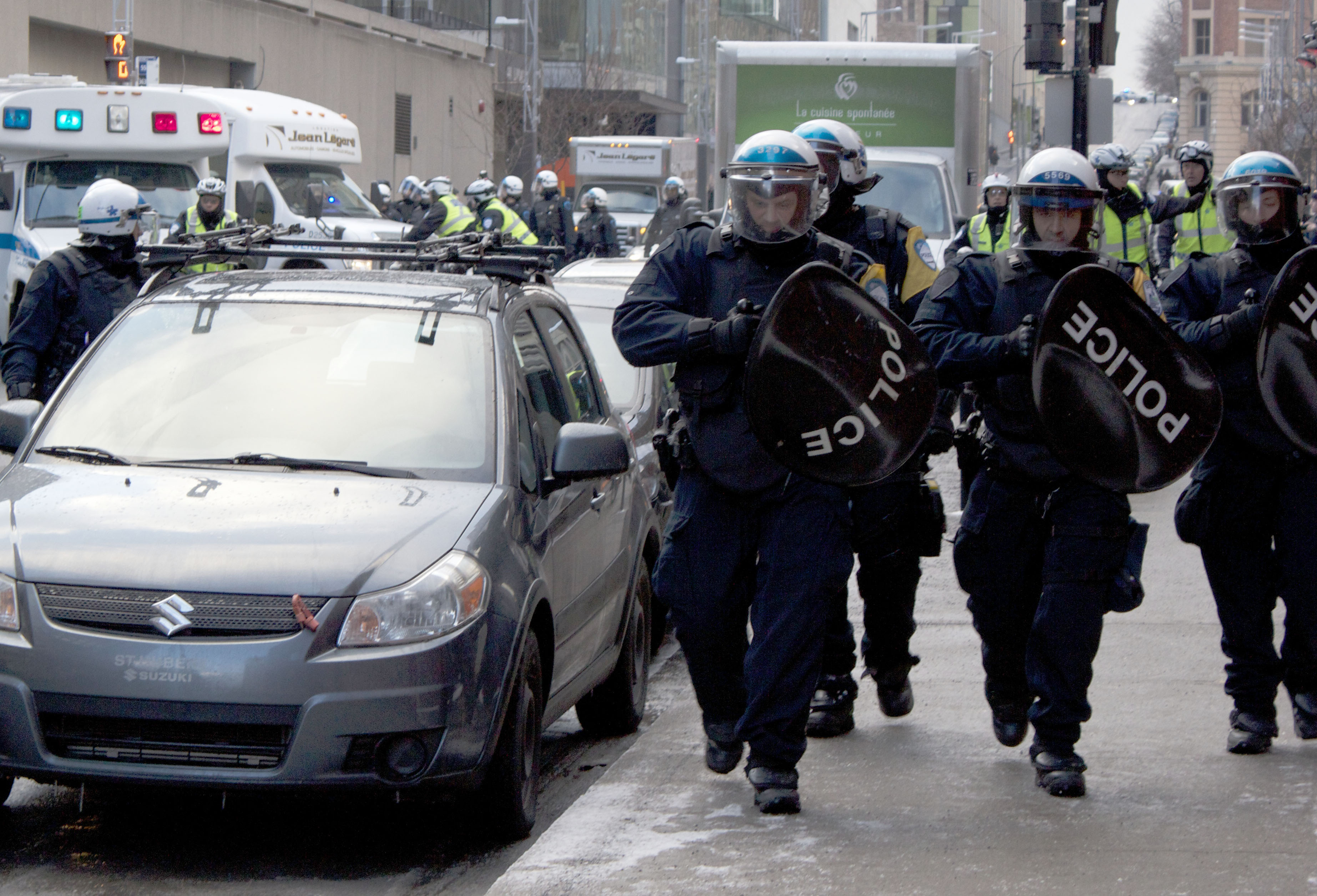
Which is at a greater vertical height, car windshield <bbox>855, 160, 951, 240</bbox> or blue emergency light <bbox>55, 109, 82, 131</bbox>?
blue emergency light <bbox>55, 109, 82, 131</bbox>

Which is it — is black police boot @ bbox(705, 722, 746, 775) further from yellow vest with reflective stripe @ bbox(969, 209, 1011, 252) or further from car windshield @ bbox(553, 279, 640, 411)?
yellow vest with reflective stripe @ bbox(969, 209, 1011, 252)

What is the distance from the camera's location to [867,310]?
5.12 meters

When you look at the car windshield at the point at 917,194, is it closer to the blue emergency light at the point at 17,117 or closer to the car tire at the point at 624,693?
the blue emergency light at the point at 17,117

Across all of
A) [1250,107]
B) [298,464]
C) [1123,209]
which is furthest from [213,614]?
[1250,107]

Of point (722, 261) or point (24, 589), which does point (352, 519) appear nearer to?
point (24, 589)

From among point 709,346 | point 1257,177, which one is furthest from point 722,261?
point 1257,177

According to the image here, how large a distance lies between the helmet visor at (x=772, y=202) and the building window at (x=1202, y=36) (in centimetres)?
16086

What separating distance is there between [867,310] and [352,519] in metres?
1.51

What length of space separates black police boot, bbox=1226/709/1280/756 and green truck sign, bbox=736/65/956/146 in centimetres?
1346

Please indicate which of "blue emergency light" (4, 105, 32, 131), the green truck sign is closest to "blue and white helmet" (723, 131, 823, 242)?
the green truck sign

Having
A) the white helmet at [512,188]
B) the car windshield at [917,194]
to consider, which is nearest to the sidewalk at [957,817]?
the car windshield at [917,194]

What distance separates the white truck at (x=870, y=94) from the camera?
18.8 m

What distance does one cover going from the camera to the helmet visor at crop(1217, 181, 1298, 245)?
5.79m

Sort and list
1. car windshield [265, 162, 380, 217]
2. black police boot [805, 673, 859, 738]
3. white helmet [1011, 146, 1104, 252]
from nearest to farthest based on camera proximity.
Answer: white helmet [1011, 146, 1104, 252]
black police boot [805, 673, 859, 738]
car windshield [265, 162, 380, 217]
